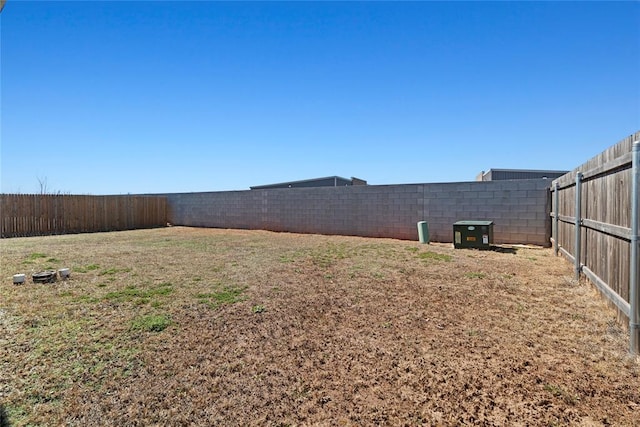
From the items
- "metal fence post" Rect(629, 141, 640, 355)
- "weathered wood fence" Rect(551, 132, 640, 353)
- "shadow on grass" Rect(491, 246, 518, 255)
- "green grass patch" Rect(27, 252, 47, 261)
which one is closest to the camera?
"metal fence post" Rect(629, 141, 640, 355)

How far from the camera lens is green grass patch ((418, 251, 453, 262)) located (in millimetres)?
7062

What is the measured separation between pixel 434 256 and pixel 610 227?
4.23m

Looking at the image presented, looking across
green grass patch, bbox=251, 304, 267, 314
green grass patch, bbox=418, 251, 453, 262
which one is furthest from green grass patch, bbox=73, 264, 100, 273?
green grass patch, bbox=418, 251, 453, 262

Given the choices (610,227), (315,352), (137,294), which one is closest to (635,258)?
(610,227)

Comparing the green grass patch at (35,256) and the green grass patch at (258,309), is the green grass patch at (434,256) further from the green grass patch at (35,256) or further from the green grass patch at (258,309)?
the green grass patch at (35,256)

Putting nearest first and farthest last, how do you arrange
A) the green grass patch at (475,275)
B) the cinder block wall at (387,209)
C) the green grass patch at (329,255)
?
1. the green grass patch at (475,275)
2. the green grass patch at (329,255)
3. the cinder block wall at (387,209)

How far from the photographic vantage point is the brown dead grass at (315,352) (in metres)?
2.02

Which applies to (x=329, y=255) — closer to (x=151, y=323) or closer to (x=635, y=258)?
(x=151, y=323)

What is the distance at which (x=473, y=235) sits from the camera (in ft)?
27.7

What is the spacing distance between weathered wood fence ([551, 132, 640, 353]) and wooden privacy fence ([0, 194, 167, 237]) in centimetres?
1784

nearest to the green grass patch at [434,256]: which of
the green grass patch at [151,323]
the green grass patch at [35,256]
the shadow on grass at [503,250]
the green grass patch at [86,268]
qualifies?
the shadow on grass at [503,250]

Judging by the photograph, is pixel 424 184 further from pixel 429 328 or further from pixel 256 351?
pixel 256 351

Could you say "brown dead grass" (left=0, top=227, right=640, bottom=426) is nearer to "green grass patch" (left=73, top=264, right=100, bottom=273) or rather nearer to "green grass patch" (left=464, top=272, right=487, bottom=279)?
"green grass patch" (left=464, top=272, right=487, bottom=279)

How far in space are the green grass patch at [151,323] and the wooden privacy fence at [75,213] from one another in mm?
13949
